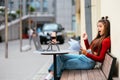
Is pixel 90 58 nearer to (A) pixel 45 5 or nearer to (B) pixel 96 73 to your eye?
(B) pixel 96 73

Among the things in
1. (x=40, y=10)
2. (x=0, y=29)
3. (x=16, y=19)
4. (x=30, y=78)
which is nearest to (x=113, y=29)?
(x=30, y=78)

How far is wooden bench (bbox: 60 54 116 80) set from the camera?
240 inches

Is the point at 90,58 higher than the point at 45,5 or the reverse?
the reverse

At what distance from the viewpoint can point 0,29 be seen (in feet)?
142

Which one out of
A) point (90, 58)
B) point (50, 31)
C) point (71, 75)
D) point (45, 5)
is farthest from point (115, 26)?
point (45, 5)

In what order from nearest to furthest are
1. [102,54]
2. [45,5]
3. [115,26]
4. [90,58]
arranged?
[115,26] < [102,54] < [90,58] < [45,5]

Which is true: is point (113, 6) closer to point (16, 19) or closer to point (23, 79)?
point (23, 79)

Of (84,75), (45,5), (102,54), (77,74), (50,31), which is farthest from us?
(45,5)

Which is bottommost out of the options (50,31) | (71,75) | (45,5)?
(71,75)

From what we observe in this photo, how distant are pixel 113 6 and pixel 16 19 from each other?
46.5 meters

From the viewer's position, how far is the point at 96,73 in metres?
6.91

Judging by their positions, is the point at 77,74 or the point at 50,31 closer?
the point at 77,74

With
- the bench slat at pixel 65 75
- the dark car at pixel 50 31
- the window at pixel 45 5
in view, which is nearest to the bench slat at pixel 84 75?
the bench slat at pixel 65 75

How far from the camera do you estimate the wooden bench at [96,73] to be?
6.09 meters
